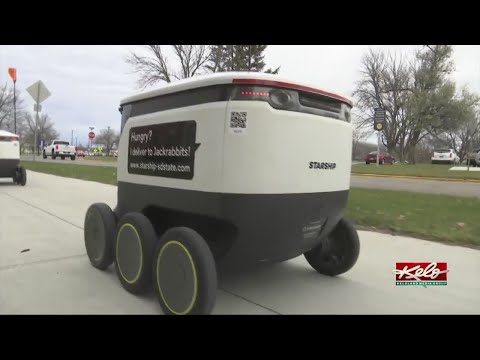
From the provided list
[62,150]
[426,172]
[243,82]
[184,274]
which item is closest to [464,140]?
[426,172]

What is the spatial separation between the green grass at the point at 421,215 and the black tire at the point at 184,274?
3.80 meters

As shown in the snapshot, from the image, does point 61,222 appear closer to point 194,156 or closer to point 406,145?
point 194,156

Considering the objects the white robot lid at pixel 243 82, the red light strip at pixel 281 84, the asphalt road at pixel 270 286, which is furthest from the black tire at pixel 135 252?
the red light strip at pixel 281 84

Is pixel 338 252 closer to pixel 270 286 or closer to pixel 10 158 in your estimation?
pixel 270 286

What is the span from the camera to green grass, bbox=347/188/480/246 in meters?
5.07

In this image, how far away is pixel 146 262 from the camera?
2914 mm

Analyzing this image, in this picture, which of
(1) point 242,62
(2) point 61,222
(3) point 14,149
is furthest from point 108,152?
(2) point 61,222

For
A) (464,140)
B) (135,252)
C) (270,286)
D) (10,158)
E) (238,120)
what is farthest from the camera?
(464,140)

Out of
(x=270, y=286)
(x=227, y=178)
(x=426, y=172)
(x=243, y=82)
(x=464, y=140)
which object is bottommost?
(x=270, y=286)

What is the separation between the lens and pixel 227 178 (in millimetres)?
2443

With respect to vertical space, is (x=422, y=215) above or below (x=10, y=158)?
below

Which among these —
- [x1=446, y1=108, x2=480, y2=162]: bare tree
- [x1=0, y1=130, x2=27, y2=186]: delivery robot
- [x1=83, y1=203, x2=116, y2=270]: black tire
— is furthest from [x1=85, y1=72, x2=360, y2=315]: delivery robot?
[x1=446, y1=108, x2=480, y2=162]: bare tree

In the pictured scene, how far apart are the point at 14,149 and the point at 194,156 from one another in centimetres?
988

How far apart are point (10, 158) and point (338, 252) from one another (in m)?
10.2
